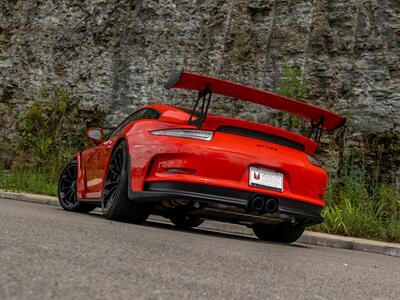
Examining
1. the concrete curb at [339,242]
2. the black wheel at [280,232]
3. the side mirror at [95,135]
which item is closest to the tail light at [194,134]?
the black wheel at [280,232]

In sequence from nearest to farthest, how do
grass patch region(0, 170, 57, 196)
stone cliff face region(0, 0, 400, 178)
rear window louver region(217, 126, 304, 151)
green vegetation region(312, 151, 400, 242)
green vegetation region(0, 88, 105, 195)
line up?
rear window louver region(217, 126, 304, 151), green vegetation region(312, 151, 400, 242), grass patch region(0, 170, 57, 196), stone cliff face region(0, 0, 400, 178), green vegetation region(0, 88, 105, 195)

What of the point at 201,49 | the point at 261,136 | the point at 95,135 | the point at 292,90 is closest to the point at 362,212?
the point at 292,90

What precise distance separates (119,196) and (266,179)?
135 cm

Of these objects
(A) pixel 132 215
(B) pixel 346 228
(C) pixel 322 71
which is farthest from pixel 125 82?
(A) pixel 132 215

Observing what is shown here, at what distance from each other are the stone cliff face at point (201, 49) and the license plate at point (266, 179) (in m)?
6.46

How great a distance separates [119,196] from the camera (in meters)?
5.35

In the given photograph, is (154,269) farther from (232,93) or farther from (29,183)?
(29,183)

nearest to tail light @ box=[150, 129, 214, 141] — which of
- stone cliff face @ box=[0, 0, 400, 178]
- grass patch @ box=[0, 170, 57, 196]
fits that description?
grass patch @ box=[0, 170, 57, 196]

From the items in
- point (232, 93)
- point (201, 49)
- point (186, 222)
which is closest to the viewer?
point (232, 93)

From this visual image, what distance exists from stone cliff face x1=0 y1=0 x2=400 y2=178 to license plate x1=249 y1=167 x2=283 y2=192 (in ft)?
21.2

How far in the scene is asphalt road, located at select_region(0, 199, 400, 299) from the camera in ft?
7.59

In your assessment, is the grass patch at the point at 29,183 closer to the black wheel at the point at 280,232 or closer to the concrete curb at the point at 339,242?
the concrete curb at the point at 339,242

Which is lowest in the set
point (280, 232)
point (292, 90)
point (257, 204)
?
point (280, 232)

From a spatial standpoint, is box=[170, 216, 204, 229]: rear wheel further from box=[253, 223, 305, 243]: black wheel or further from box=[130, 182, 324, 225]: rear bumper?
box=[130, 182, 324, 225]: rear bumper
